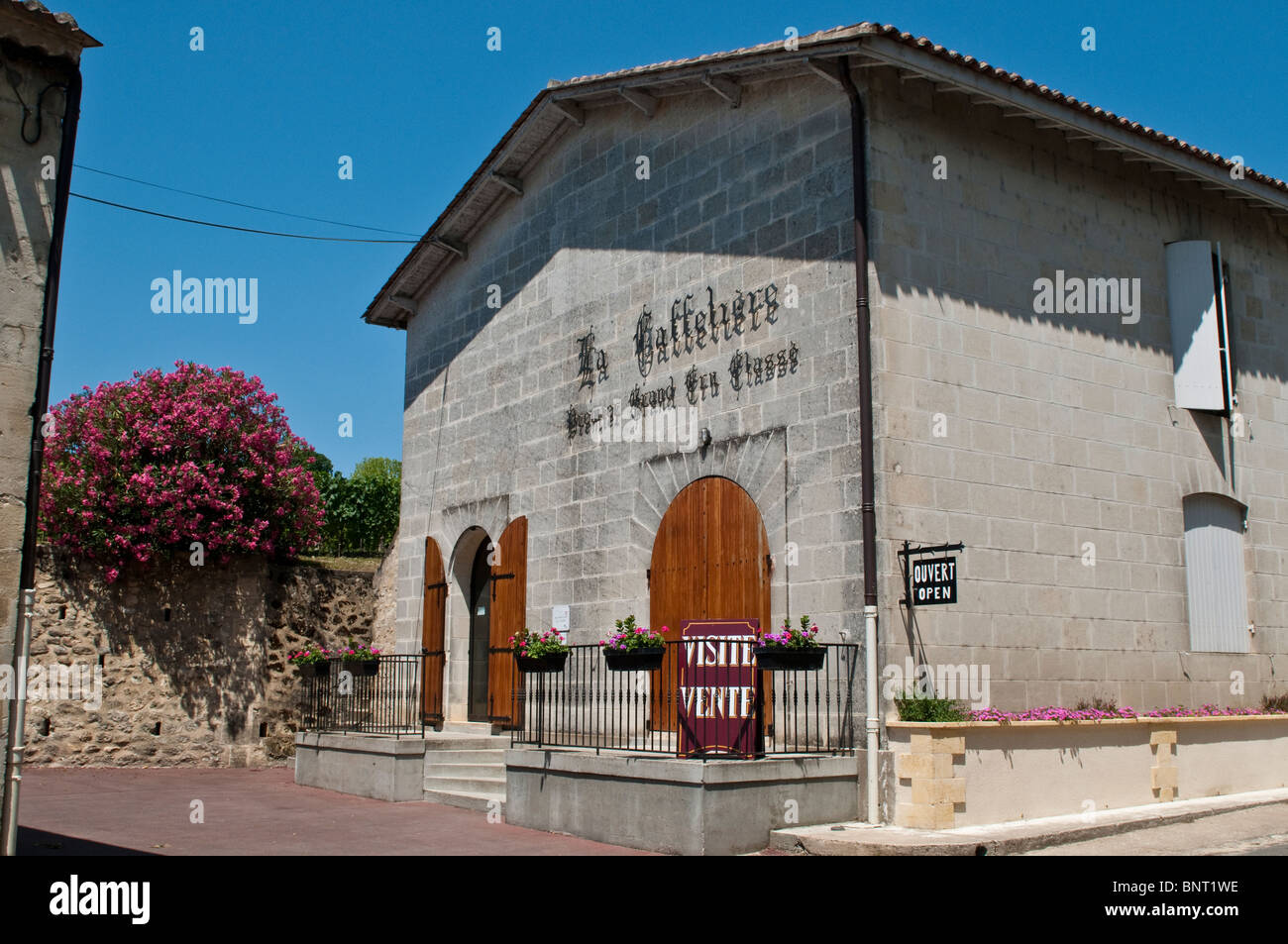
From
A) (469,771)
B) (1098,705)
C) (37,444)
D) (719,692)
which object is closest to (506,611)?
(469,771)

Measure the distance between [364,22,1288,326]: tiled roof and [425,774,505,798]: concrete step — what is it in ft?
24.1

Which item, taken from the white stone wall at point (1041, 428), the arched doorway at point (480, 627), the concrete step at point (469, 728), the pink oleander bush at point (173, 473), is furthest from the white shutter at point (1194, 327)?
the pink oleander bush at point (173, 473)

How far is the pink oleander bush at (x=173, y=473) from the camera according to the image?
15297 millimetres

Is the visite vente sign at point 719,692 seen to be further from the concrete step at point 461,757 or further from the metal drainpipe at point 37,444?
the metal drainpipe at point 37,444

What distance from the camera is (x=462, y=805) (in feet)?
38.7

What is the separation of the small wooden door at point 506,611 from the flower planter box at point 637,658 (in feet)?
13.7

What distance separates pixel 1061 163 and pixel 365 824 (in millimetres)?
9218

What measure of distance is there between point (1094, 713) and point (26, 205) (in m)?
9.29

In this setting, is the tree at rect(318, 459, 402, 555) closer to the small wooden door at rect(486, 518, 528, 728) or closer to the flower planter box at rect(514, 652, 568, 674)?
the small wooden door at rect(486, 518, 528, 728)

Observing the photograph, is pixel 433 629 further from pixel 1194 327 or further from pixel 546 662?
pixel 1194 327

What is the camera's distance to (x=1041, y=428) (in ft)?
36.1

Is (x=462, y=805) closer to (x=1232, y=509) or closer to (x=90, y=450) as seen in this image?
(x=90, y=450)
